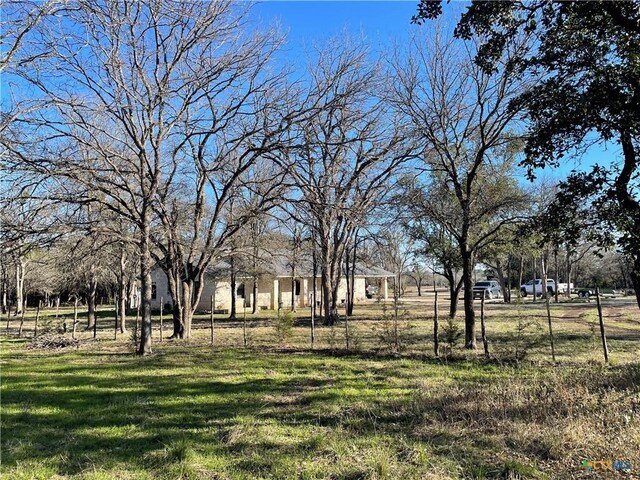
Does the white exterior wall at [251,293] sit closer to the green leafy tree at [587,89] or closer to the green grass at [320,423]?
the green grass at [320,423]

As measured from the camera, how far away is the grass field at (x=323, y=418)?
428 cm

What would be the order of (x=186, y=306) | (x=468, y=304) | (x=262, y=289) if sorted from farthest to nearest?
(x=262, y=289), (x=186, y=306), (x=468, y=304)

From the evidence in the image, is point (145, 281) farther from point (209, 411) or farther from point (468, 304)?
point (468, 304)

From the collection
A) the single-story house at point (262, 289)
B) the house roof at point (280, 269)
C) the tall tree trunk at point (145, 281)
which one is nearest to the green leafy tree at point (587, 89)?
the tall tree trunk at point (145, 281)

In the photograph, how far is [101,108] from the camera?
35.7ft

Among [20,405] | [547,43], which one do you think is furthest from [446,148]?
[20,405]

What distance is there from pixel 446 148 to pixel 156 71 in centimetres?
872

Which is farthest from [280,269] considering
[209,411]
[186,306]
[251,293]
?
[209,411]

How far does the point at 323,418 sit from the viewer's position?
598cm

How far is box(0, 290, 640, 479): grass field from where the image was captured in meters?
4.28

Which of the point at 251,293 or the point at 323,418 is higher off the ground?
the point at 251,293

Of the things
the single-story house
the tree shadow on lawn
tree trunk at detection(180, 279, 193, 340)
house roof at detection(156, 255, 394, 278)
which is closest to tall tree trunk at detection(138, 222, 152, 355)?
the tree shadow on lawn

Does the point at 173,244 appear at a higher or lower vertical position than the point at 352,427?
higher

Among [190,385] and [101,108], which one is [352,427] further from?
[101,108]
